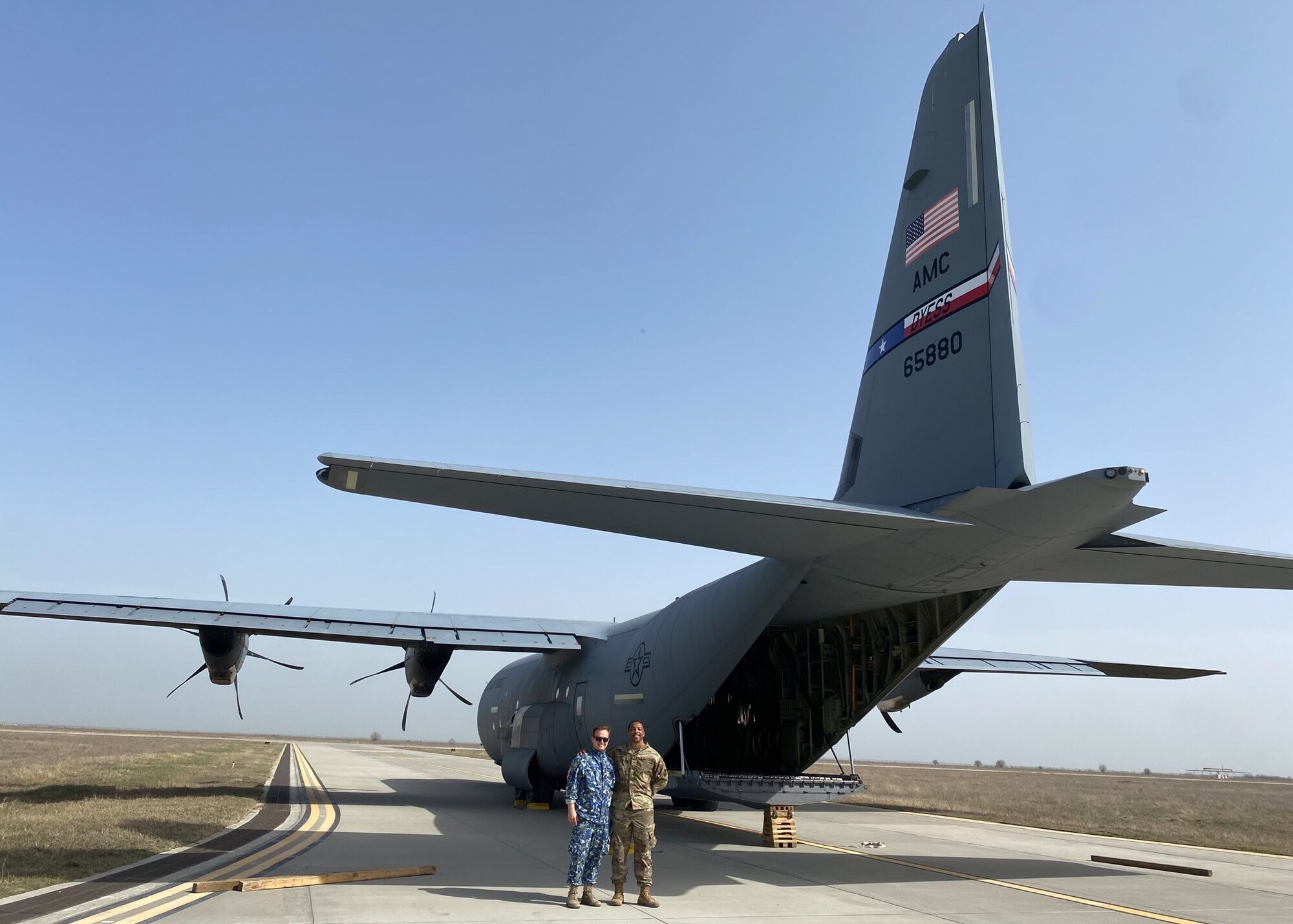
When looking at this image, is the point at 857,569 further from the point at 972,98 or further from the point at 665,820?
the point at 665,820

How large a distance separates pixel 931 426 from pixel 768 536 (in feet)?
6.46

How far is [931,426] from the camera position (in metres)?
8.42

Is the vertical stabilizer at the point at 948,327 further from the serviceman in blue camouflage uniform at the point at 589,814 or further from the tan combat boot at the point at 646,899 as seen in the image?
the tan combat boot at the point at 646,899

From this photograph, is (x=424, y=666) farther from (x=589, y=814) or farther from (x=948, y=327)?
(x=948, y=327)

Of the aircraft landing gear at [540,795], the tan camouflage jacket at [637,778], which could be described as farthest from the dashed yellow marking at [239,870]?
the aircraft landing gear at [540,795]

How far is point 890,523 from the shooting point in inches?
291

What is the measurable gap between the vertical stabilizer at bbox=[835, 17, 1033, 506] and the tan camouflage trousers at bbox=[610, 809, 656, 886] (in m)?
3.73

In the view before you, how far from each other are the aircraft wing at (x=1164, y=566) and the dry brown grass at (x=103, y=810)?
926cm

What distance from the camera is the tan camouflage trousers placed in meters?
7.68

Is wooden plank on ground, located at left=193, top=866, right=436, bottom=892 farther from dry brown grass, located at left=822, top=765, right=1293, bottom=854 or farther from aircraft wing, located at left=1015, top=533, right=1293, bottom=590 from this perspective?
dry brown grass, located at left=822, top=765, right=1293, bottom=854

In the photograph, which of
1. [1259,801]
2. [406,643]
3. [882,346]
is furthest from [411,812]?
[1259,801]

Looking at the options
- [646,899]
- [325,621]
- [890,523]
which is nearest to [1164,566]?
[890,523]

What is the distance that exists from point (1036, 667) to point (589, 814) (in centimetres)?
1489

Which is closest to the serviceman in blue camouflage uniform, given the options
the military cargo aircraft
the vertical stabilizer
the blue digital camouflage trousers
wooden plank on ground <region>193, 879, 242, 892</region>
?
the blue digital camouflage trousers
